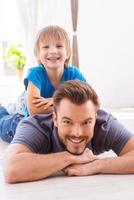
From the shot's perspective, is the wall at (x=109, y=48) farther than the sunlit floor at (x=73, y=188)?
Yes

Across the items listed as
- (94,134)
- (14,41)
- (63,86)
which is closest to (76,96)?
(63,86)

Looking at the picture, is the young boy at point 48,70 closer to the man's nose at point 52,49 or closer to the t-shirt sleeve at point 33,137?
the man's nose at point 52,49

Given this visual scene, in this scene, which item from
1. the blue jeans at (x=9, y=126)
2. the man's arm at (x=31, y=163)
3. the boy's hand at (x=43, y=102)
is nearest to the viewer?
the man's arm at (x=31, y=163)

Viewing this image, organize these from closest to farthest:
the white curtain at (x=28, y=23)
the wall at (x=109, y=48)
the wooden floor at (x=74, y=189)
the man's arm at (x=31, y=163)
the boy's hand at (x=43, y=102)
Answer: the wooden floor at (x=74, y=189), the man's arm at (x=31, y=163), the boy's hand at (x=43, y=102), the white curtain at (x=28, y=23), the wall at (x=109, y=48)

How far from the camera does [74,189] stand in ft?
5.57

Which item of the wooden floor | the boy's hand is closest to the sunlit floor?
the wooden floor

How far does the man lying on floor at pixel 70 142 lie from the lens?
1.73 metres

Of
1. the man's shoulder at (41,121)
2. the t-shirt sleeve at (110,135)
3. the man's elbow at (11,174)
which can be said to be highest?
the man's shoulder at (41,121)

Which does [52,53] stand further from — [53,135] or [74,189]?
[74,189]

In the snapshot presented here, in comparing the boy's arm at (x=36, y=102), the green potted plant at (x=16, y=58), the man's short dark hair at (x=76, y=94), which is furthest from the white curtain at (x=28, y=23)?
the man's short dark hair at (x=76, y=94)

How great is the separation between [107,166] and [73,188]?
21 centimetres

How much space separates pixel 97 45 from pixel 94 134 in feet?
10.3

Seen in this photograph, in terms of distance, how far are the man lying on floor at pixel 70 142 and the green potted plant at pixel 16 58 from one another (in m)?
2.71

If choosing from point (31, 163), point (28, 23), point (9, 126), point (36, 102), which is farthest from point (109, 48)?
point (31, 163)
